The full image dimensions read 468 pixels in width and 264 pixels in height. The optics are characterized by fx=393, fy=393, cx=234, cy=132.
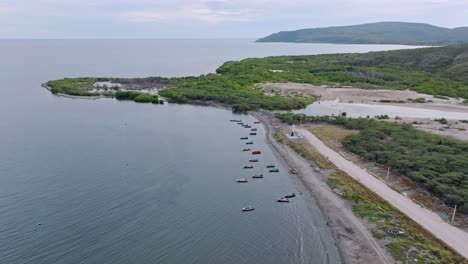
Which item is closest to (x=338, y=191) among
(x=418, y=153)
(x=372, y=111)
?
(x=418, y=153)

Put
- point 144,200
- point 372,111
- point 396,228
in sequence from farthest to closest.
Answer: point 372,111 < point 144,200 < point 396,228

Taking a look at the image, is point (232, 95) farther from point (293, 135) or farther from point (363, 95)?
point (363, 95)

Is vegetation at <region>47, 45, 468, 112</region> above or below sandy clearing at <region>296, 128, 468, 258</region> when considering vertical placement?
above

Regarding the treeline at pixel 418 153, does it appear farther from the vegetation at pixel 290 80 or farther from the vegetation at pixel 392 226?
the vegetation at pixel 290 80

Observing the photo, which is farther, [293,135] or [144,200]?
[293,135]

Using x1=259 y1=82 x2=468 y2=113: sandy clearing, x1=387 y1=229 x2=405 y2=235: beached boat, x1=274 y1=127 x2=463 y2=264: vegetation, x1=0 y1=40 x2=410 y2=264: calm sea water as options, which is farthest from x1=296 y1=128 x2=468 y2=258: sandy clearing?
x1=259 y1=82 x2=468 y2=113: sandy clearing

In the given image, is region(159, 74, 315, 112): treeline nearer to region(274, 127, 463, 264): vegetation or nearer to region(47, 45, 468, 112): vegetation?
region(47, 45, 468, 112): vegetation

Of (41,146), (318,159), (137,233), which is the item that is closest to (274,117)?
(318,159)
